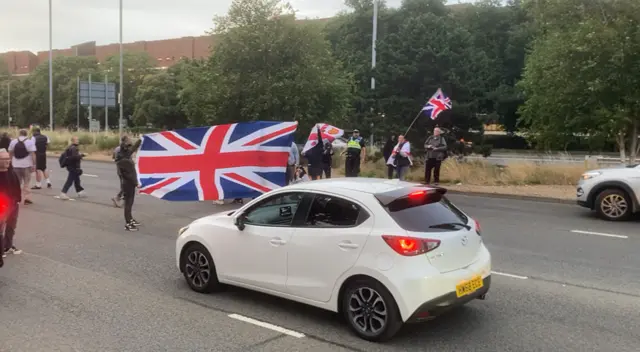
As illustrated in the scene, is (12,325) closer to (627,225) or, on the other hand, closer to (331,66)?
(627,225)

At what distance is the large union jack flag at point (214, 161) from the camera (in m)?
10.9

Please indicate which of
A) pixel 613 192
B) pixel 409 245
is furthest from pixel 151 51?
pixel 409 245

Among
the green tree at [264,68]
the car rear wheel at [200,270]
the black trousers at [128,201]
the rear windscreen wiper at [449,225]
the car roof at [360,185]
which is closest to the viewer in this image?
the rear windscreen wiper at [449,225]

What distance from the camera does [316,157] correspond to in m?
16.9

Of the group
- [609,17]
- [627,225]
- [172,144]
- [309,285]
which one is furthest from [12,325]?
[609,17]

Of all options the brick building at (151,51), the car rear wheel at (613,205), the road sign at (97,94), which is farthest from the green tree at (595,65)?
the brick building at (151,51)

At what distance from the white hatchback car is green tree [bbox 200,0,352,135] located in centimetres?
1783

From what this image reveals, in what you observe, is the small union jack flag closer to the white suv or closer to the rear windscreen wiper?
the white suv

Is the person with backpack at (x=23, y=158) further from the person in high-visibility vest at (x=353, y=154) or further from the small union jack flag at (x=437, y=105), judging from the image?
the small union jack flag at (x=437, y=105)

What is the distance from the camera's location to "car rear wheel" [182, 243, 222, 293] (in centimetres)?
682

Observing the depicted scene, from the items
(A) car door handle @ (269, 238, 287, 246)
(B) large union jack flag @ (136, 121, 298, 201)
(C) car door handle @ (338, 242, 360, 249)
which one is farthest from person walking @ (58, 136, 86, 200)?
(C) car door handle @ (338, 242, 360, 249)

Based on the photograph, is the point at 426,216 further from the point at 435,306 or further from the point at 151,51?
the point at 151,51

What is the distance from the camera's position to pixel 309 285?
5809 millimetres

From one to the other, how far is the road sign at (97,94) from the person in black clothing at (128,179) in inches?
1338
